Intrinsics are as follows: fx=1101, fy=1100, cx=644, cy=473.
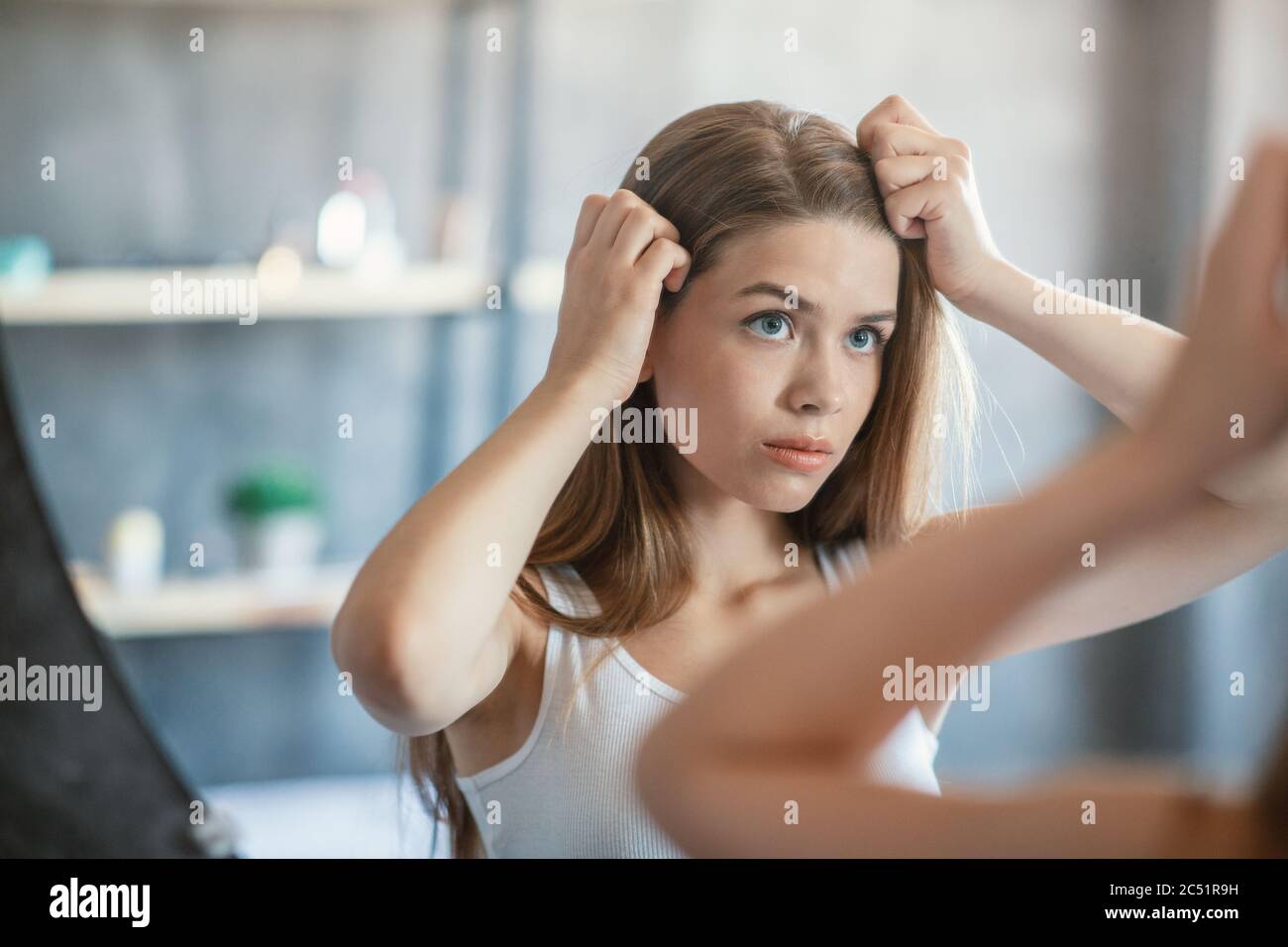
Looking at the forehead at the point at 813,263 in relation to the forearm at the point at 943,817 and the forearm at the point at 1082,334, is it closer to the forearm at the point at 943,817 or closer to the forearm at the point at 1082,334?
the forearm at the point at 1082,334

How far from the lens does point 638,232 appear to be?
0.62 metres

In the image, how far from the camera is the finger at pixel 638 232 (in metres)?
0.61

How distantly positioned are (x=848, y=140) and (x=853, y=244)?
3.1 inches

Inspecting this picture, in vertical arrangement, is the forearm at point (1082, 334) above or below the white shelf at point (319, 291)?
below

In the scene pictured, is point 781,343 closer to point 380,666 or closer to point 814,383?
point 814,383

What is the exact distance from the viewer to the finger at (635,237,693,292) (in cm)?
61

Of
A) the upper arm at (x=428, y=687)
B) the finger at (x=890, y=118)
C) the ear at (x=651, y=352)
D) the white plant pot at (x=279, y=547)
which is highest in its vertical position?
the finger at (x=890, y=118)

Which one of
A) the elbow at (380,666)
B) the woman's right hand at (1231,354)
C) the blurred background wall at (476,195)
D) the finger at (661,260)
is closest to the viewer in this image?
the woman's right hand at (1231,354)

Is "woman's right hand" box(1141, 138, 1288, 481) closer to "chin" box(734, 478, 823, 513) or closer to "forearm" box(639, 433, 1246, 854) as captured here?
"forearm" box(639, 433, 1246, 854)

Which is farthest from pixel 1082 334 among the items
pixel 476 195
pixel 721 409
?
pixel 476 195

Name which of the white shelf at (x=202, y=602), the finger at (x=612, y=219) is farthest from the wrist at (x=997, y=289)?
the white shelf at (x=202, y=602)

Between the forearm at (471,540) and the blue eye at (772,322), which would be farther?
the blue eye at (772,322)

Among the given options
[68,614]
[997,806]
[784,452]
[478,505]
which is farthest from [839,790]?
[68,614]

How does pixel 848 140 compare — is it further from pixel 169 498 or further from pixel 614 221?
pixel 169 498
